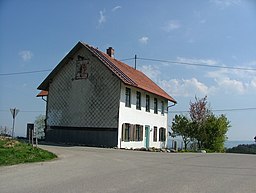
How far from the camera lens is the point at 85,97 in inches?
1131

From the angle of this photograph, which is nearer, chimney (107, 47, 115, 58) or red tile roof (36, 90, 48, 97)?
chimney (107, 47, 115, 58)

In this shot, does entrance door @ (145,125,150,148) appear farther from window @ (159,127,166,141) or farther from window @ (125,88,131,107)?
window @ (125,88,131,107)

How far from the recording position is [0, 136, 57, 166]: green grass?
549 inches

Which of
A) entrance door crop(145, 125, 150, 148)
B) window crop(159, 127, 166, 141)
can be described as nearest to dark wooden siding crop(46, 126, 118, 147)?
entrance door crop(145, 125, 150, 148)

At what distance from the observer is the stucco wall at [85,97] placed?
27.2 meters

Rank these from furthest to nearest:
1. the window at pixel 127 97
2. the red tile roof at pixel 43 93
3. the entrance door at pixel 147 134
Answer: the red tile roof at pixel 43 93 < the entrance door at pixel 147 134 < the window at pixel 127 97

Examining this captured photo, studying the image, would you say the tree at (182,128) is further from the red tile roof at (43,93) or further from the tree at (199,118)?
the red tile roof at (43,93)

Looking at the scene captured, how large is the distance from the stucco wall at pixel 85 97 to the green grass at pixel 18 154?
11.0 metres

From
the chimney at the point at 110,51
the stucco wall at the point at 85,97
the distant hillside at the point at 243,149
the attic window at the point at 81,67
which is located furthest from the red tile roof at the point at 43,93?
the distant hillside at the point at 243,149

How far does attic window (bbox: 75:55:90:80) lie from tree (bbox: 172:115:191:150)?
13.9 metres

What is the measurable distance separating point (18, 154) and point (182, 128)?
83.0ft

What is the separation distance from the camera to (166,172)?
40.5 ft

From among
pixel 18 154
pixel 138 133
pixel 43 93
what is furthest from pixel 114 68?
pixel 18 154

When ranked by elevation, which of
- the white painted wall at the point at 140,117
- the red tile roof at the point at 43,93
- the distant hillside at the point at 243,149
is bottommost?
the distant hillside at the point at 243,149
